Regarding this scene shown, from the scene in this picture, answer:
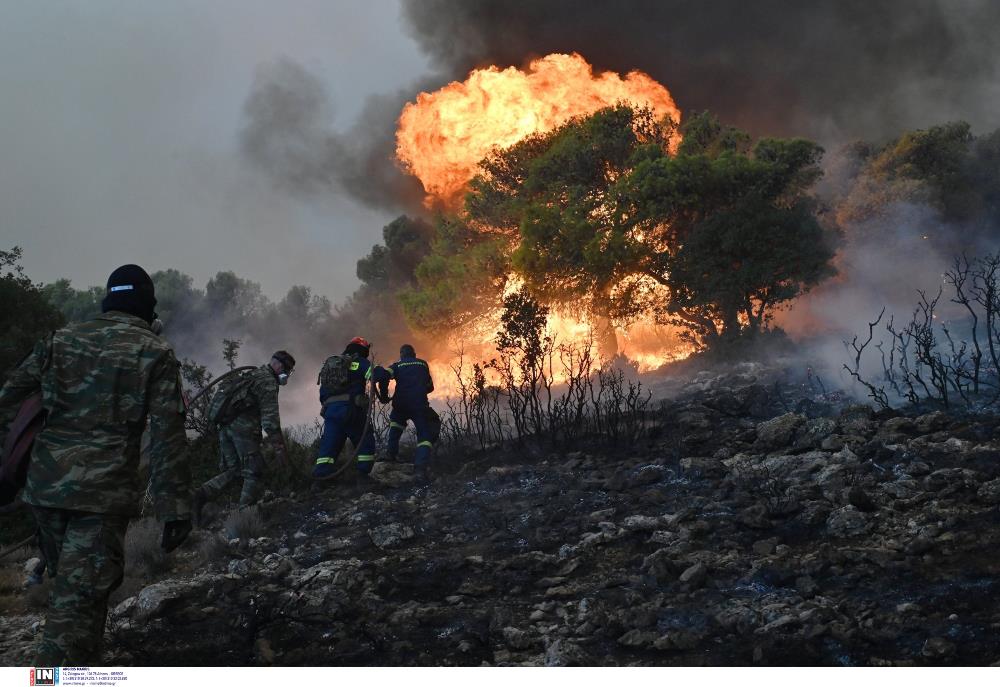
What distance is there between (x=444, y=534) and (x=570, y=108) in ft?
66.5

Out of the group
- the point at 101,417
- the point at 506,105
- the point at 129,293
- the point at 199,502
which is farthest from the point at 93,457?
the point at 506,105

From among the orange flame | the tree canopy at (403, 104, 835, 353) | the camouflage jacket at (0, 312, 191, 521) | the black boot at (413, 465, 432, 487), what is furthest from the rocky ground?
the orange flame

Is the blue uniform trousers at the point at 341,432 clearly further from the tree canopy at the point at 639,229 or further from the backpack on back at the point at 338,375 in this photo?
the tree canopy at the point at 639,229

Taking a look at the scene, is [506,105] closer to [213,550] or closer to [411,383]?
[411,383]

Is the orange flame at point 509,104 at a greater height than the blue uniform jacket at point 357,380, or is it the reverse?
the orange flame at point 509,104

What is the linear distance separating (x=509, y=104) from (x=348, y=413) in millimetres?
17736

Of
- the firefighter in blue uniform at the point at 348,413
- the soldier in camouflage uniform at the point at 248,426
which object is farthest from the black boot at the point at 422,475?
the soldier in camouflage uniform at the point at 248,426

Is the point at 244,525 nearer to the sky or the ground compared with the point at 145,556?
nearer to the sky

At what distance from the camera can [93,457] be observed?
11.3 feet

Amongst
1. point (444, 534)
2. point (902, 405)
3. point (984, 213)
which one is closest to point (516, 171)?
point (984, 213)

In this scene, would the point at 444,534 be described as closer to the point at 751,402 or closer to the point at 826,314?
the point at 751,402

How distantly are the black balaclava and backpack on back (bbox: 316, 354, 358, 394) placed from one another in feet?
19.4

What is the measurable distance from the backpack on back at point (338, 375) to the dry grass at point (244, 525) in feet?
6.63

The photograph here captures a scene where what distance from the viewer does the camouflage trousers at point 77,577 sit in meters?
3.31
